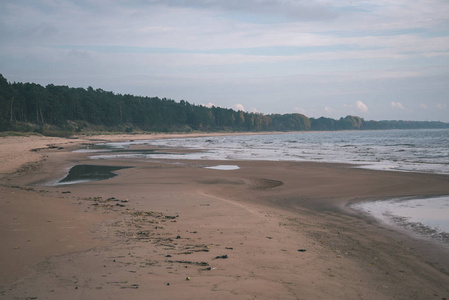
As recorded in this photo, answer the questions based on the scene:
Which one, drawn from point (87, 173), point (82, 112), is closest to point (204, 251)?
point (87, 173)

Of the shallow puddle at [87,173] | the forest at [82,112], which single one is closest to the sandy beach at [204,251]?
the shallow puddle at [87,173]

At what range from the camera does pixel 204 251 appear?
6.61 metres

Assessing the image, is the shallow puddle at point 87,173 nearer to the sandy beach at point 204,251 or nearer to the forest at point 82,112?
the sandy beach at point 204,251

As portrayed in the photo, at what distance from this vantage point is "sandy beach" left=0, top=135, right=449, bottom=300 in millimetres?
4965

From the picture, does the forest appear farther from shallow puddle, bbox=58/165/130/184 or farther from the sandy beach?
the sandy beach

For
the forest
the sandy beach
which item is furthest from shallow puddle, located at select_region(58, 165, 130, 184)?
the forest

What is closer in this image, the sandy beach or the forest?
the sandy beach

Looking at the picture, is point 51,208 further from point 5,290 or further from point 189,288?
point 189,288

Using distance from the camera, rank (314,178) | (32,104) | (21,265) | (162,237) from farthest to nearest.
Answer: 1. (32,104)
2. (314,178)
3. (162,237)
4. (21,265)

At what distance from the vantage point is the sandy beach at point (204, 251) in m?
4.96

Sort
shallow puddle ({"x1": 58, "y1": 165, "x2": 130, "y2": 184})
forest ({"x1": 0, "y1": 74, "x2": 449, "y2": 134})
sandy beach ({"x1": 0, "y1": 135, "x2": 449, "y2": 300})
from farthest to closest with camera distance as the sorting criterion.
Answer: forest ({"x1": 0, "y1": 74, "x2": 449, "y2": 134}) < shallow puddle ({"x1": 58, "y1": 165, "x2": 130, "y2": 184}) < sandy beach ({"x1": 0, "y1": 135, "x2": 449, "y2": 300})

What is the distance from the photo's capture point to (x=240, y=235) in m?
8.02

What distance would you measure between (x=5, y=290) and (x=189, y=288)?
239cm

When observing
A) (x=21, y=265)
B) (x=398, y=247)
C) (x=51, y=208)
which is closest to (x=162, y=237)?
(x=21, y=265)
